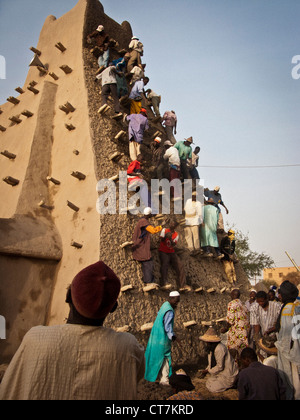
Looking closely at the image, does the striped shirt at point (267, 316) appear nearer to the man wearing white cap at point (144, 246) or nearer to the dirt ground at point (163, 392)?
the dirt ground at point (163, 392)

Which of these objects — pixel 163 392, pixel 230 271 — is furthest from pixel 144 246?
pixel 230 271

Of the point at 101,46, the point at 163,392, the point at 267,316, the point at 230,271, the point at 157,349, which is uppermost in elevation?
the point at 101,46

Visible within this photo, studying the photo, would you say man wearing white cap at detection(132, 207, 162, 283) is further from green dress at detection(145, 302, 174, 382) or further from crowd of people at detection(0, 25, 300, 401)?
green dress at detection(145, 302, 174, 382)

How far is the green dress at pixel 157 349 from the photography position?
5.33m

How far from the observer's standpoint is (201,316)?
301 inches

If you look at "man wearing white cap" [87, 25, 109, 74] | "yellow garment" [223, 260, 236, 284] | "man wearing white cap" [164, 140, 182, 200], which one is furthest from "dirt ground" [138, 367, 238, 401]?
"man wearing white cap" [87, 25, 109, 74]

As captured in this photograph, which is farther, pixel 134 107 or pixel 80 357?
pixel 134 107

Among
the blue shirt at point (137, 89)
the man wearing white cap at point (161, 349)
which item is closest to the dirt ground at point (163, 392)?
the man wearing white cap at point (161, 349)

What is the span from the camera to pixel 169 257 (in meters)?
7.59

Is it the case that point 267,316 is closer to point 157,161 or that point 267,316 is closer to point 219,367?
point 219,367

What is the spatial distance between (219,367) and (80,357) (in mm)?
4153

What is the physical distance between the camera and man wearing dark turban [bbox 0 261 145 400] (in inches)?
68.7

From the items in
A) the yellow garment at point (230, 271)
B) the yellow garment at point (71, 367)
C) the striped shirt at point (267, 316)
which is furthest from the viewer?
the yellow garment at point (230, 271)

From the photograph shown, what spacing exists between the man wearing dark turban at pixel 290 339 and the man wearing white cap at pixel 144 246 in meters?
2.73
